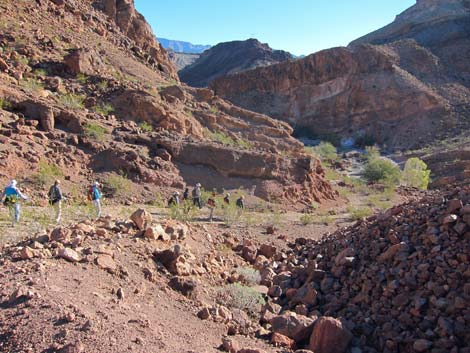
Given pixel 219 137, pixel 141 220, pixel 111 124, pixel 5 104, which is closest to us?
pixel 141 220

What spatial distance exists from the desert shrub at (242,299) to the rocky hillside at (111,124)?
7.90 metres

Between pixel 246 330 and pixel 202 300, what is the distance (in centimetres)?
91

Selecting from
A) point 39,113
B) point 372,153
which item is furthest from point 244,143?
point 372,153

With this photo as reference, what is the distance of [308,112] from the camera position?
6094cm

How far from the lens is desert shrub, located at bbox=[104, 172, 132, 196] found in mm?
14770

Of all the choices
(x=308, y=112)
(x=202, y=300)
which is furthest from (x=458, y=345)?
(x=308, y=112)

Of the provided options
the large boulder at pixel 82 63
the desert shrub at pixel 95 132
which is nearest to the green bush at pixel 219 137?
the large boulder at pixel 82 63

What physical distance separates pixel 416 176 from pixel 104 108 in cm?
2172

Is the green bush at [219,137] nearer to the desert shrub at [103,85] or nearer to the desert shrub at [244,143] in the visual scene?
the desert shrub at [244,143]

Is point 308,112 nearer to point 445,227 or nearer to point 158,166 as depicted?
point 158,166

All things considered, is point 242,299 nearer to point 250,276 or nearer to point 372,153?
point 250,276

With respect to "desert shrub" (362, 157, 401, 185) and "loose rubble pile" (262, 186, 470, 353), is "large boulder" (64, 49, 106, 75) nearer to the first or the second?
"loose rubble pile" (262, 186, 470, 353)

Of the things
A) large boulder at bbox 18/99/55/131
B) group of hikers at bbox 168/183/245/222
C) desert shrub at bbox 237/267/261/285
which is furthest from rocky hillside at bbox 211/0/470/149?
desert shrub at bbox 237/267/261/285

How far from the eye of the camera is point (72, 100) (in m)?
18.4
